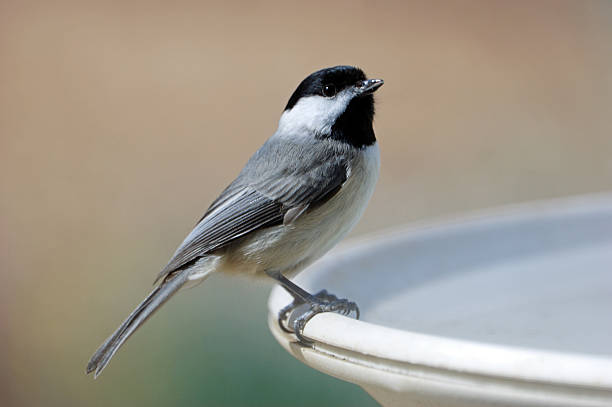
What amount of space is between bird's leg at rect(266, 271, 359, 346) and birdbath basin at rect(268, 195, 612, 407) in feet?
0.07

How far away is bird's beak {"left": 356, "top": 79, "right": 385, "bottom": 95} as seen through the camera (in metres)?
1.78

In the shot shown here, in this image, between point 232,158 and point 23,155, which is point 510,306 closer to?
point 232,158

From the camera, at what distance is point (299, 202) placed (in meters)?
1.71

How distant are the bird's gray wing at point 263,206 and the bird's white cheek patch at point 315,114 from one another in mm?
117

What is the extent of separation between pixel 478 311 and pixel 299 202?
0.46 metres

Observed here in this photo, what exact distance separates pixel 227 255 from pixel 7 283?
2913 mm

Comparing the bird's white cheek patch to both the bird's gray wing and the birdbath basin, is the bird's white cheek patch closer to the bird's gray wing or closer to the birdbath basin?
the bird's gray wing

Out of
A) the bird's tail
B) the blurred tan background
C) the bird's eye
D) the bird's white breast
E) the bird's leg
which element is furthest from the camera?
the blurred tan background

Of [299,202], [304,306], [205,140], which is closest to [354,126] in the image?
[299,202]

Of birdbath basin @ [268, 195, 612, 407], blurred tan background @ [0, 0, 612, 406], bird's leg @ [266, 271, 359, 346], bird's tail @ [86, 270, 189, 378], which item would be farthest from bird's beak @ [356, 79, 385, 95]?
blurred tan background @ [0, 0, 612, 406]

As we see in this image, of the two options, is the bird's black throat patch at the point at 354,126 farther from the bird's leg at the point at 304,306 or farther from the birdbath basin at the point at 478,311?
the bird's leg at the point at 304,306

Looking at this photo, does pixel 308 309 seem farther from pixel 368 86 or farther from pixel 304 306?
pixel 368 86

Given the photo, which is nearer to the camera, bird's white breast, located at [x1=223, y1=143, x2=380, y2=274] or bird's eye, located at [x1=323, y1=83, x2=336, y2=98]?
bird's white breast, located at [x1=223, y1=143, x2=380, y2=274]

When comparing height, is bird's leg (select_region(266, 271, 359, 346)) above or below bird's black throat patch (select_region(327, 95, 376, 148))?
below
